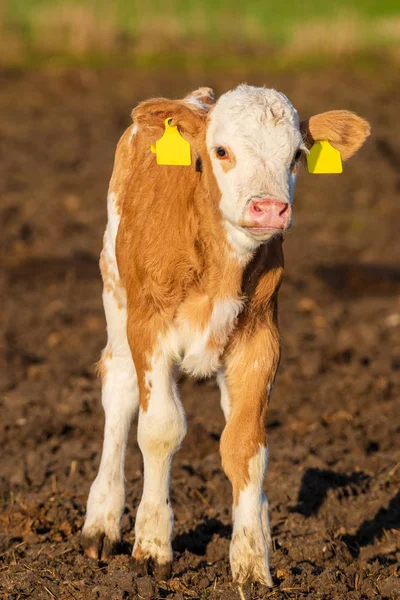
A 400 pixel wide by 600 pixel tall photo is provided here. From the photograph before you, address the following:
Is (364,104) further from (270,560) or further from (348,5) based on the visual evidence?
(270,560)

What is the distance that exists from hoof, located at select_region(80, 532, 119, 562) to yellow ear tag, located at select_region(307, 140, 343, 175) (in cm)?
241

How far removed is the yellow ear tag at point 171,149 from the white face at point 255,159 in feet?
0.44

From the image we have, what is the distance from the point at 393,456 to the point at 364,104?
46.5 feet

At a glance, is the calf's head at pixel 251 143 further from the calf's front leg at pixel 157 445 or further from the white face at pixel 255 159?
the calf's front leg at pixel 157 445

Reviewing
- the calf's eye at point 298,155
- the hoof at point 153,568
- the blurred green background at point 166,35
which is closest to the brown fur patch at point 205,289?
the calf's eye at point 298,155

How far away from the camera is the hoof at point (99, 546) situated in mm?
6805

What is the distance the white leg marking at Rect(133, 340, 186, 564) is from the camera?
21.0ft

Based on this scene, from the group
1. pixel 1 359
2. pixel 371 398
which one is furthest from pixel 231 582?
pixel 1 359

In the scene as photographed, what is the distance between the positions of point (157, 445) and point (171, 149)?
1600mm

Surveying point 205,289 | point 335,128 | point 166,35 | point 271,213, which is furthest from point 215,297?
point 166,35

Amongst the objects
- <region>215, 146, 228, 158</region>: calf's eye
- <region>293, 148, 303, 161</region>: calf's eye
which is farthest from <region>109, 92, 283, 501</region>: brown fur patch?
<region>293, 148, 303, 161</region>: calf's eye

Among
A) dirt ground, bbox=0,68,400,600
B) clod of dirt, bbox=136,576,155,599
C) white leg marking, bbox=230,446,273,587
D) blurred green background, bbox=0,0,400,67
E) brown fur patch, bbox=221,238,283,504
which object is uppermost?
blurred green background, bbox=0,0,400,67

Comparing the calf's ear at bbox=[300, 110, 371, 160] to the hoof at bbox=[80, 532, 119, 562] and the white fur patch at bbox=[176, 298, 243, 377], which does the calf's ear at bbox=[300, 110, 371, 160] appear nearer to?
the white fur patch at bbox=[176, 298, 243, 377]

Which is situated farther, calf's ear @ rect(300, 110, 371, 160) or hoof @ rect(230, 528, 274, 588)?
calf's ear @ rect(300, 110, 371, 160)
